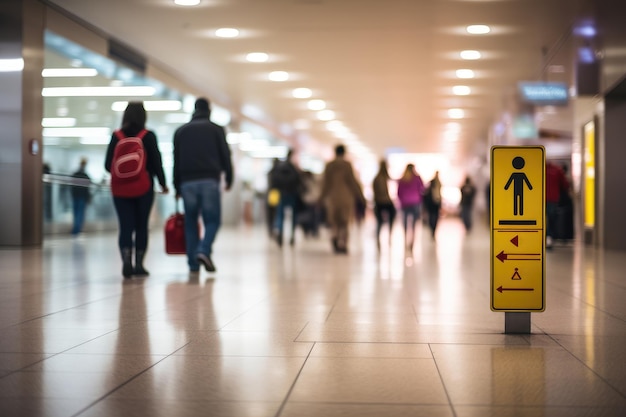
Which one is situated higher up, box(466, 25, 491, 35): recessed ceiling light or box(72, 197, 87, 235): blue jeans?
box(466, 25, 491, 35): recessed ceiling light

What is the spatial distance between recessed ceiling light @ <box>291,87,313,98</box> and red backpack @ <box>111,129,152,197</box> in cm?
1814

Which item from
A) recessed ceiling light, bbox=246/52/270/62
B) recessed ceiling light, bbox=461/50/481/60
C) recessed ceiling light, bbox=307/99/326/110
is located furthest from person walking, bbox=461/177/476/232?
recessed ceiling light, bbox=246/52/270/62

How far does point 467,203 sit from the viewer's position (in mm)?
29109

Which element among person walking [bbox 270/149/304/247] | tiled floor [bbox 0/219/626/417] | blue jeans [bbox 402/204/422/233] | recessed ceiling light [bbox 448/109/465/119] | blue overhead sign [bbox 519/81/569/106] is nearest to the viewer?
tiled floor [bbox 0/219/626/417]

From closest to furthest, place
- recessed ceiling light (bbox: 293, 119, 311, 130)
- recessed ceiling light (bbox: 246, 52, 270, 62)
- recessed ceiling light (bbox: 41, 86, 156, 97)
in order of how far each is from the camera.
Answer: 1. recessed ceiling light (bbox: 41, 86, 156, 97)
2. recessed ceiling light (bbox: 246, 52, 270, 62)
3. recessed ceiling light (bbox: 293, 119, 311, 130)

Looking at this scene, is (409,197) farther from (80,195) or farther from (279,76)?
(80,195)

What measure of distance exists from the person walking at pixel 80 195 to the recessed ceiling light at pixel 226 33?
6.78 meters

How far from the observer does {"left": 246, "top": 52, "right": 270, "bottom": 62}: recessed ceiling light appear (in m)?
20.7

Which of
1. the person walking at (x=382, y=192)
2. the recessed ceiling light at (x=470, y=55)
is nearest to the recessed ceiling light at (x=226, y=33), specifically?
the person walking at (x=382, y=192)

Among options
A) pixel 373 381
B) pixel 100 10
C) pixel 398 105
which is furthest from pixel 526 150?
pixel 398 105

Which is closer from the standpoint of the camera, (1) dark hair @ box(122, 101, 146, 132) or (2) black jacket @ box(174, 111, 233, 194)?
(1) dark hair @ box(122, 101, 146, 132)

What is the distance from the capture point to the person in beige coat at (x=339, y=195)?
15.1 m

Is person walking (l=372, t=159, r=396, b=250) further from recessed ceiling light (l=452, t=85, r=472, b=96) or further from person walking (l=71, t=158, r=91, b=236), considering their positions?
recessed ceiling light (l=452, t=85, r=472, b=96)

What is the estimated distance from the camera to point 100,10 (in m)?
16.1
